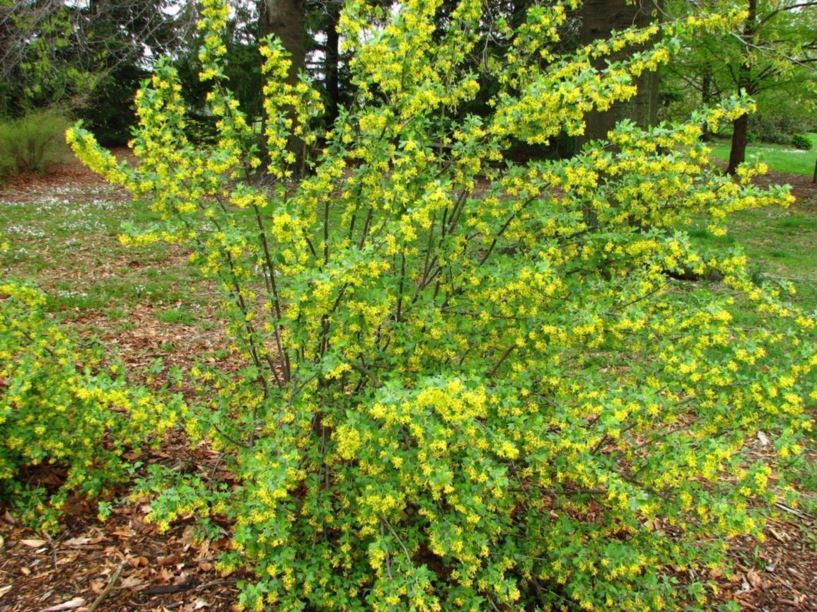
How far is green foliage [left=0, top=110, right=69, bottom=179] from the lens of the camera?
45.1 feet

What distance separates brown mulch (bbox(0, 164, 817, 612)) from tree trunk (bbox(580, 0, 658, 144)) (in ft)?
12.8

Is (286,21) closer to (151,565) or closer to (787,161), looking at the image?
(151,565)

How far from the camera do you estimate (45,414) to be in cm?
299

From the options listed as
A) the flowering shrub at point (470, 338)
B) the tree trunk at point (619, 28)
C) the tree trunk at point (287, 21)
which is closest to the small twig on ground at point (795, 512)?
the flowering shrub at point (470, 338)

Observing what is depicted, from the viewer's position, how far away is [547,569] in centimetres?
285

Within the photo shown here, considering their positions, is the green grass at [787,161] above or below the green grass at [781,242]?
below

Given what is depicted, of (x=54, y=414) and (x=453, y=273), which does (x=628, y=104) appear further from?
(x=54, y=414)

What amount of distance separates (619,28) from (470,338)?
4738mm

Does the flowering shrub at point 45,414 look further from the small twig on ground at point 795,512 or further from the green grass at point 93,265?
the small twig on ground at point 795,512

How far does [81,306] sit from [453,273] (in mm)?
4513

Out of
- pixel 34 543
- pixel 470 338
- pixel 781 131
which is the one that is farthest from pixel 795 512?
pixel 781 131

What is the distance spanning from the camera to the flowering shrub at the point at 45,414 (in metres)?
2.84

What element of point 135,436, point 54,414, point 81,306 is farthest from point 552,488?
point 81,306

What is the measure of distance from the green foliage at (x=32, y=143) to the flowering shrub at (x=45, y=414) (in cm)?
1293
